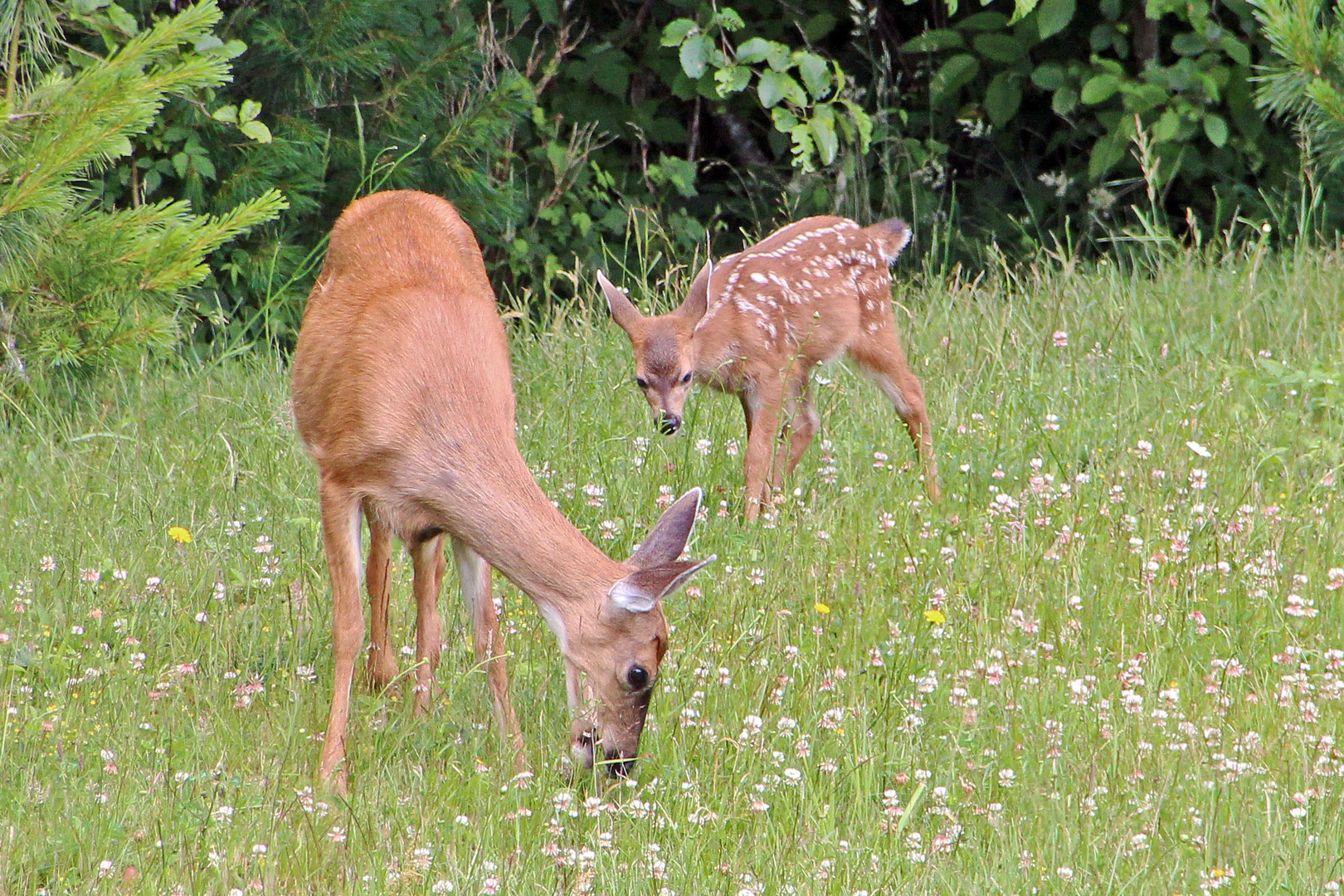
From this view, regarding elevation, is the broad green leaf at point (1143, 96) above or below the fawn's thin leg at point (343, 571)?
above

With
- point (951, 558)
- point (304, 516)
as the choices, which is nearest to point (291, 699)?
point (304, 516)

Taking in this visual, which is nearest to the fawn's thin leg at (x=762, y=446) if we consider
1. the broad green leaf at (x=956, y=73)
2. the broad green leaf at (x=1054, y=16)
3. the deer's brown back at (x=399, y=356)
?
the deer's brown back at (x=399, y=356)

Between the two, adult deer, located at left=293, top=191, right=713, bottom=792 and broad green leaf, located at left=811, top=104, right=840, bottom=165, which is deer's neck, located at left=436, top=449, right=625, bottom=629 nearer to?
adult deer, located at left=293, top=191, right=713, bottom=792

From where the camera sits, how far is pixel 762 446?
6.03m

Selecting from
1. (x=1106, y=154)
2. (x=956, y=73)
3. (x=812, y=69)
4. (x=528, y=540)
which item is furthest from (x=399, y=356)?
(x=956, y=73)

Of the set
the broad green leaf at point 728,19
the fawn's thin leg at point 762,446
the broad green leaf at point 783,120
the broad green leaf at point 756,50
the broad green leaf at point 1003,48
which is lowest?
the fawn's thin leg at point 762,446

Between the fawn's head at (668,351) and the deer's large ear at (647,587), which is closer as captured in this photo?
the deer's large ear at (647,587)

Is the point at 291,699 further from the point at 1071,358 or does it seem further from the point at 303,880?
the point at 1071,358

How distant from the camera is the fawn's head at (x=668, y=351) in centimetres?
603

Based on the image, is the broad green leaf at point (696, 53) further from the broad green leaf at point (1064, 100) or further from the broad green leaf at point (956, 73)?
the broad green leaf at point (1064, 100)

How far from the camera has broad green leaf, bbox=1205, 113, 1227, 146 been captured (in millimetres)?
8516

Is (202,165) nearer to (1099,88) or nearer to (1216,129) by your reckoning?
(1099,88)

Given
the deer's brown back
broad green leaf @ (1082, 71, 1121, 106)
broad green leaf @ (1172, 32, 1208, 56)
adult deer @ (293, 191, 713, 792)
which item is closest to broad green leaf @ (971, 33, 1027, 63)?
broad green leaf @ (1082, 71, 1121, 106)

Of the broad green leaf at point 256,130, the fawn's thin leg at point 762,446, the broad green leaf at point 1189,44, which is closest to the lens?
the fawn's thin leg at point 762,446
